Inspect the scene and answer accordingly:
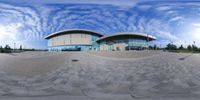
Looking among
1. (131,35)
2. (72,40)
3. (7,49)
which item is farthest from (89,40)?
(7,49)

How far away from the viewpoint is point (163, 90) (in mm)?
2451

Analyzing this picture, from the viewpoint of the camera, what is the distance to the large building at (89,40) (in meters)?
1.88

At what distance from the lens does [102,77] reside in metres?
2.53

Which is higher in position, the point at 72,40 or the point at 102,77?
the point at 72,40

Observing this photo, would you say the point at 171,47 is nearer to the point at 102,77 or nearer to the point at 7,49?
the point at 102,77

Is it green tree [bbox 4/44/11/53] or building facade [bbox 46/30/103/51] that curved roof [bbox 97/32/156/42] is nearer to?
building facade [bbox 46/30/103/51]

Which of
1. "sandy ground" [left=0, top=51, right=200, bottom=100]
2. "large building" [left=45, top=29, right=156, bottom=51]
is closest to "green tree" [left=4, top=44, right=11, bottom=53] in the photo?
"sandy ground" [left=0, top=51, right=200, bottom=100]

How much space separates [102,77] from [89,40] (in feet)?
2.37

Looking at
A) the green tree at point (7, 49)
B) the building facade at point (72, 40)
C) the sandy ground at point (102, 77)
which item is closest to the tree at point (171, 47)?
the sandy ground at point (102, 77)

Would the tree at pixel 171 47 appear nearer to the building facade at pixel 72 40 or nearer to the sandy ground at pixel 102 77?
the sandy ground at pixel 102 77

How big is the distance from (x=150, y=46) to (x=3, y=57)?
4.37 feet

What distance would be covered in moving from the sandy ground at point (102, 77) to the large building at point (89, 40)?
0.12 metres

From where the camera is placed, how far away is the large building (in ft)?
6.16

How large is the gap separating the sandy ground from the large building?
0.12m
